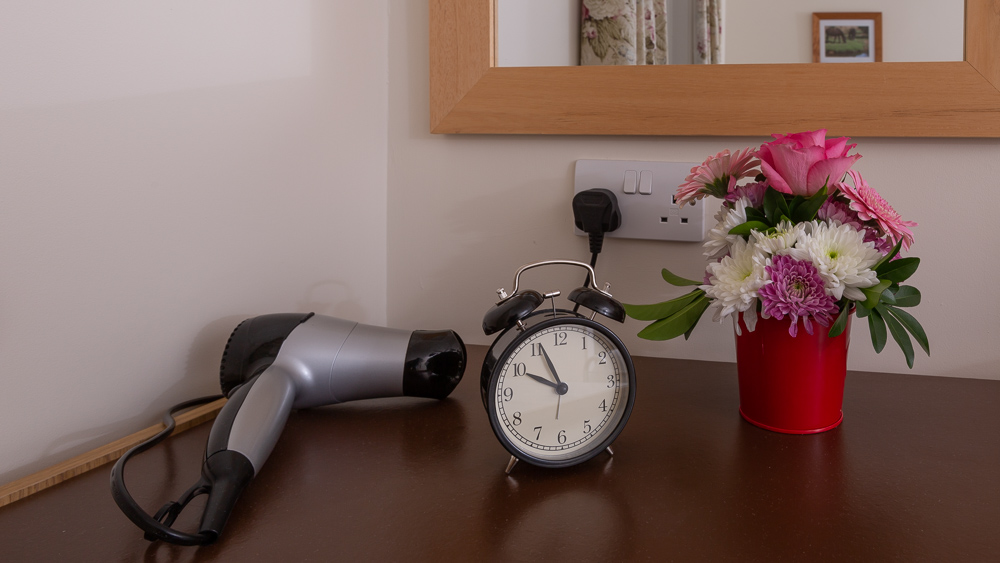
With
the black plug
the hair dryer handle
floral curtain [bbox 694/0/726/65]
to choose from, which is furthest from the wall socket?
the hair dryer handle

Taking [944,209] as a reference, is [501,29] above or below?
above

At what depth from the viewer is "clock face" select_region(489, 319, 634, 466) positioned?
0.54 m

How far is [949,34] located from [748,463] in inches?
22.5

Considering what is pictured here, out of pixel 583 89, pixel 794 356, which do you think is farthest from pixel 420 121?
pixel 794 356

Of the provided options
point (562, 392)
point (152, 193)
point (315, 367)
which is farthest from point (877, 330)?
point (152, 193)

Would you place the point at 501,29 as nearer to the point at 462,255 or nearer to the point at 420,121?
the point at 420,121

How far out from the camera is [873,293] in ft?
1.83

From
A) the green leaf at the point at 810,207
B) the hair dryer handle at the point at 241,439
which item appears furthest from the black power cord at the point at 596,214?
the hair dryer handle at the point at 241,439

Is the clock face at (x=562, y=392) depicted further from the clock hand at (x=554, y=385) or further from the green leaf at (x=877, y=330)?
the green leaf at (x=877, y=330)

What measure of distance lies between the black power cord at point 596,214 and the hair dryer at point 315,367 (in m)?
0.25

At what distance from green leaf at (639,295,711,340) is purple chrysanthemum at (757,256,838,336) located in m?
0.07

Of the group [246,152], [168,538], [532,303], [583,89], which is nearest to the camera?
[168,538]

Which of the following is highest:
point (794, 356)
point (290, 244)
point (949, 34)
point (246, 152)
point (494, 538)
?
point (949, 34)

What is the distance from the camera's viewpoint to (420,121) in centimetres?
93
